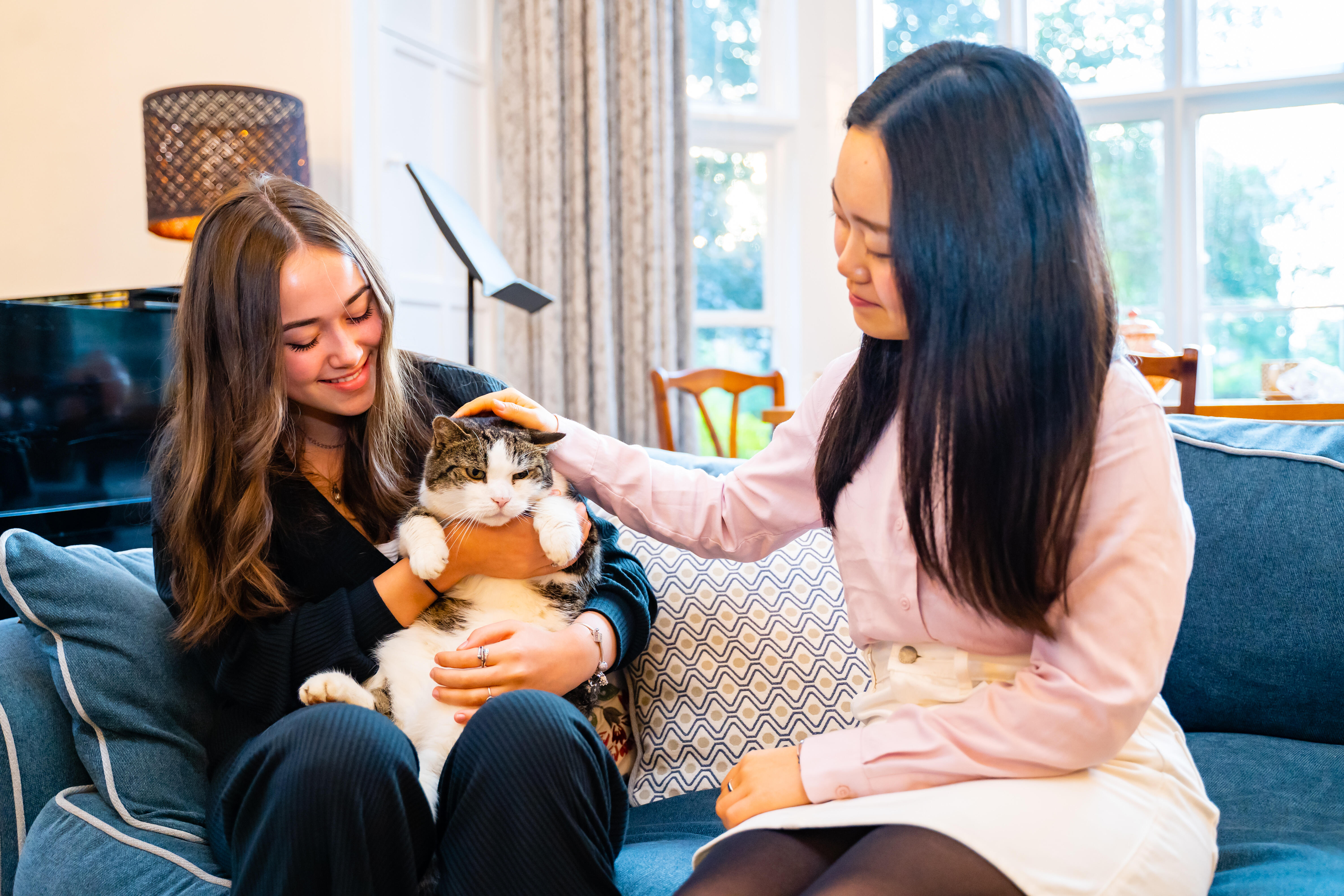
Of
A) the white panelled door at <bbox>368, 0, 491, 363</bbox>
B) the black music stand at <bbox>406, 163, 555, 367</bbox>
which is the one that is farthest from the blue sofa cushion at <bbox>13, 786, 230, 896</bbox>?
the white panelled door at <bbox>368, 0, 491, 363</bbox>

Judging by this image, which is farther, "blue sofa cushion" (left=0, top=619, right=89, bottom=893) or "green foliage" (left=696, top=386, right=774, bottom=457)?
"green foliage" (left=696, top=386, right=774, bottom=457)

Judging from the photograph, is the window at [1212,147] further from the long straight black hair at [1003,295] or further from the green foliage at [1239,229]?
the long straight black hair at [1003,295]

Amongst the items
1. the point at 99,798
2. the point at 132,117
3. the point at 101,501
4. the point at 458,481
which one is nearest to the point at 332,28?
the point at 132,117

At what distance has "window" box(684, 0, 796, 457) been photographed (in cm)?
432

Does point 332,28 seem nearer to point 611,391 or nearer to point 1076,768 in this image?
point 611,391

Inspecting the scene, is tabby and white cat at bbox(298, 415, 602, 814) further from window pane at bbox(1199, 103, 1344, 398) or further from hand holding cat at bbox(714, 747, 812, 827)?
window pane at bbox(1199, 103, 1344, 398)

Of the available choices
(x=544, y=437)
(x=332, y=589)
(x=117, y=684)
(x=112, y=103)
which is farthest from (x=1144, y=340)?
(x=112, y=103)

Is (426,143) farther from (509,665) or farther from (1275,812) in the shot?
(1275,812)

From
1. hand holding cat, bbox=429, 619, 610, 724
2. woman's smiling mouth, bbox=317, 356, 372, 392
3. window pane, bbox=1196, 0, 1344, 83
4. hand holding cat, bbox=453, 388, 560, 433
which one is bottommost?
hand holding cat, bbox=429, 619, 610, 724

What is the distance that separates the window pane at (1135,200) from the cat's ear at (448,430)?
3876 mm

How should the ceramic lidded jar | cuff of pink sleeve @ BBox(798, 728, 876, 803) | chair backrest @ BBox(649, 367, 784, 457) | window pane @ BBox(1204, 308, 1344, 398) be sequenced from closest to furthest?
cuff of pink sleeve @ BBox(798, 728, 876, 803), the ceramic lidded jar, chair backrest @ BBox(649, 367, 784, 457), window pane @ BBox(1204, 308, 1344, 398)

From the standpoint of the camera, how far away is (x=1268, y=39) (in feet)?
13.6

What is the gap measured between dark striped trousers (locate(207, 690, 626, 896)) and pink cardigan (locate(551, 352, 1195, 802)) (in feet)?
0.91

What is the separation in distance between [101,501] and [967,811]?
1908 millimetres
